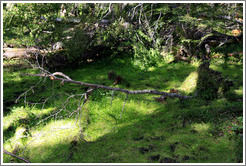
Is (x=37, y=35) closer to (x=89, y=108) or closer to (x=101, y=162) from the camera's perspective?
(x=89, y=108)

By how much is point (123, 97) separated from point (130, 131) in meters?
1.75

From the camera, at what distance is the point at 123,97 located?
6082mm

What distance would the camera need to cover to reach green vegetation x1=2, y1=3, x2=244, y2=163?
377cm

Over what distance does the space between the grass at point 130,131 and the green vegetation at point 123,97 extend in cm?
2

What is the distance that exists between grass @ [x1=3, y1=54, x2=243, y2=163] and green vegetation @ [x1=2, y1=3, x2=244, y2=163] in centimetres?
2

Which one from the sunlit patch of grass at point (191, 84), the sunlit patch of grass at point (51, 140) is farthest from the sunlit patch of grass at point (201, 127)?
the sunlit patch of grass at point (51, 140)

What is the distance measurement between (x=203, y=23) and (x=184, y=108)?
327cm

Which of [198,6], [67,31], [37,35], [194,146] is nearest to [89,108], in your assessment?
[194,146]

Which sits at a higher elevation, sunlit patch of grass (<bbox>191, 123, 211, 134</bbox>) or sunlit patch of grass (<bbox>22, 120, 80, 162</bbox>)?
sunlit patch of grass (<bbox>191, 123, 211, 134</bbox>)

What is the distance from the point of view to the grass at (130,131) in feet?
11.5

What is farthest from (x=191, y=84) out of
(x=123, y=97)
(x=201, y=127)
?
(x=201, y=127)

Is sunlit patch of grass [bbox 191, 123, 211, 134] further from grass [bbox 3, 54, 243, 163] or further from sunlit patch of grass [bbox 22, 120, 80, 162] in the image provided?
sunlit patch of grass [bbox 22, 120, 80, 162]

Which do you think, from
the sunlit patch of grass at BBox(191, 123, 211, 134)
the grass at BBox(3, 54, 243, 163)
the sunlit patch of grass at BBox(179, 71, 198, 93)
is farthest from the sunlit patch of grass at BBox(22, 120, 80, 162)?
the sunlit patch of grass at BBox(179, 71, 198, 93)

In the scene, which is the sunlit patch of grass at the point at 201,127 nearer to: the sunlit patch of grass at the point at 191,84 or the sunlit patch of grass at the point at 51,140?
the sunlit patch of grass at the point at 191,84
